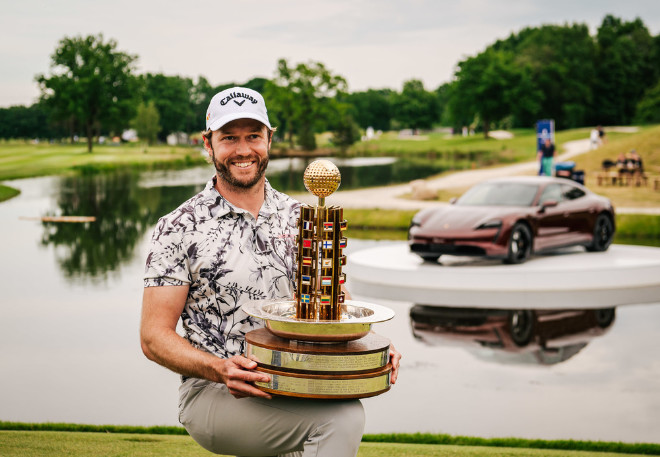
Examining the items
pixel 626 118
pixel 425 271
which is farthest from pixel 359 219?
pixel 626 118

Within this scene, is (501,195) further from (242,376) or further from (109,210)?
(109,210)

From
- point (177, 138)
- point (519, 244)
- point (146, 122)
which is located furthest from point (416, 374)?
point (177, 138)

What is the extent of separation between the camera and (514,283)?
1327 cm

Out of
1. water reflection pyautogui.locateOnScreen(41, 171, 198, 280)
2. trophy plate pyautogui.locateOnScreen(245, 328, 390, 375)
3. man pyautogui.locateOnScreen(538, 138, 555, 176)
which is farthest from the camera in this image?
man pyautogui.locateOnScreen(538, 138, 555, 176)

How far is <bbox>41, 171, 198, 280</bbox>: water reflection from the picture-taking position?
18.0 m

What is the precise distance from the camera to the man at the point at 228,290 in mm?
3102

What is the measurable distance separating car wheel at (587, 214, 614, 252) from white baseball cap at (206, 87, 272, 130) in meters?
13.5

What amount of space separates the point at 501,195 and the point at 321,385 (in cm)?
1250

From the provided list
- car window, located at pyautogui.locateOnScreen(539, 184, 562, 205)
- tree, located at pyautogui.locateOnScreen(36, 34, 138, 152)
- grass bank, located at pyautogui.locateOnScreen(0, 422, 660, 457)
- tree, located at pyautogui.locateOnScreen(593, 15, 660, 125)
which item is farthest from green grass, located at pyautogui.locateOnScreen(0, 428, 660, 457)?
tree, located at pyautogui.locateOnScreen(593, 15, 660, 125)

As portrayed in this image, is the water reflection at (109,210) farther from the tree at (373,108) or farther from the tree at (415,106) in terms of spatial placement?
the tree at (373,108)

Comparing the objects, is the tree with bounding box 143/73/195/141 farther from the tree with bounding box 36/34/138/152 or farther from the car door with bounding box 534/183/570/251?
the car door with bounding box 534/183/570/251

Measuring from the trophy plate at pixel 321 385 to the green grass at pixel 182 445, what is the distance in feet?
8.98

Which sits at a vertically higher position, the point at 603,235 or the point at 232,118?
the point at 232,118

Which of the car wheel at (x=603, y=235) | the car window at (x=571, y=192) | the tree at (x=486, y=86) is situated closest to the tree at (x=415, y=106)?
the tree at (x=486, y=86)
